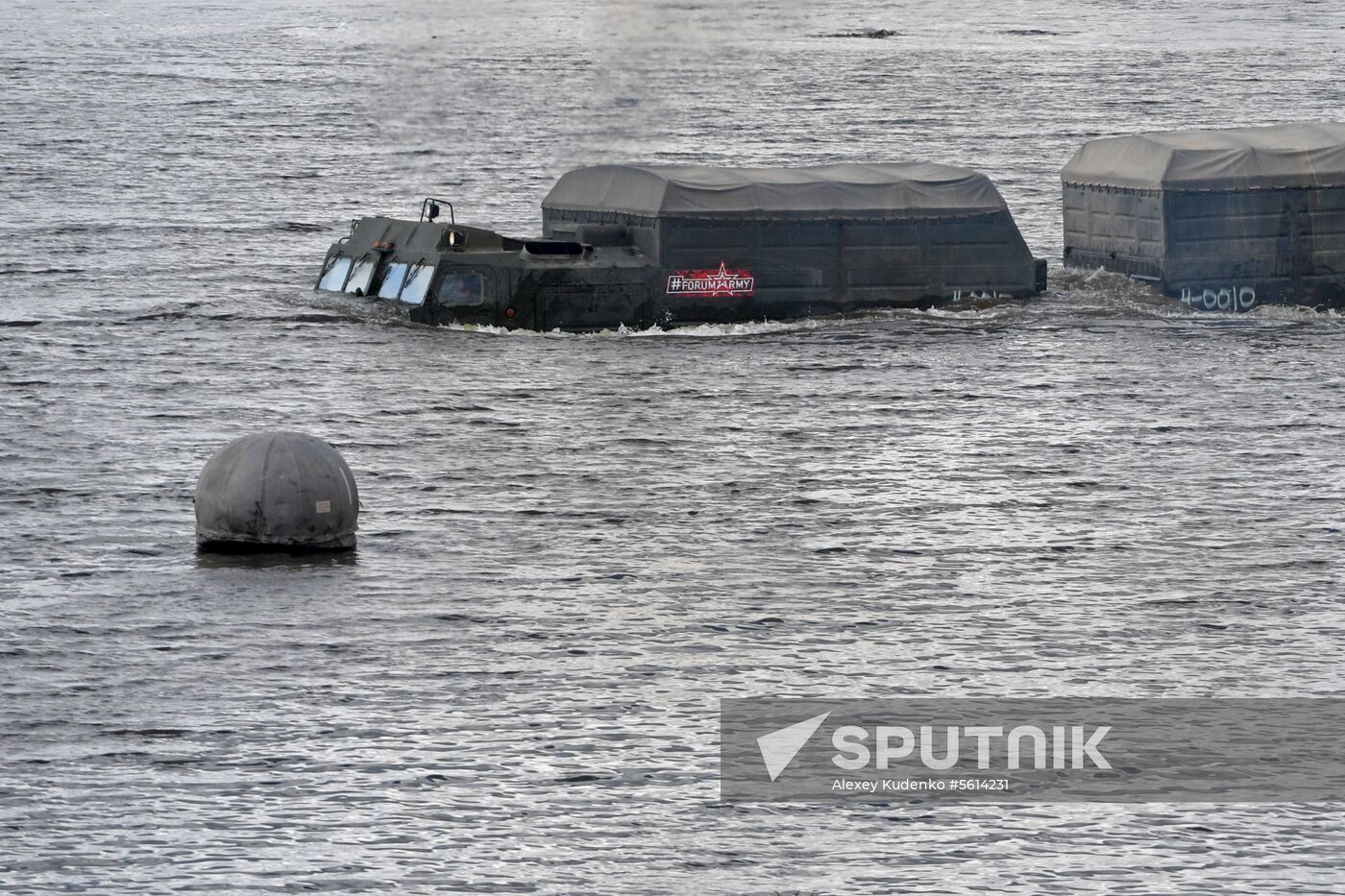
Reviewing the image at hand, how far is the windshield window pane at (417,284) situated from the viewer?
57906mm

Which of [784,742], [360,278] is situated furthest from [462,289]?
[784,742]

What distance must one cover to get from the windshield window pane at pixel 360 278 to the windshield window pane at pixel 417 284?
2206 mm

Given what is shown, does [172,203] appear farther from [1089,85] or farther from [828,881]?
[1089,85]

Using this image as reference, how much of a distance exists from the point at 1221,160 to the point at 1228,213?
1454 millimetres

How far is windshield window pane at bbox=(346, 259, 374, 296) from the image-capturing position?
6103 cm

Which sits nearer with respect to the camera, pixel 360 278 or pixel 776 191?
pixel 776 191

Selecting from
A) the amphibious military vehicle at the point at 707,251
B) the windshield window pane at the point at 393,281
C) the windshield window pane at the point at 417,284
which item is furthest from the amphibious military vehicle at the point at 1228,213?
the windshield window pane at the point at 393,281

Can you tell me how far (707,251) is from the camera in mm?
58344

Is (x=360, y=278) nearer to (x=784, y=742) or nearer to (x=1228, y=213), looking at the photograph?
(x=1228, y=213)

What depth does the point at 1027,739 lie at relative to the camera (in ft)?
90.5

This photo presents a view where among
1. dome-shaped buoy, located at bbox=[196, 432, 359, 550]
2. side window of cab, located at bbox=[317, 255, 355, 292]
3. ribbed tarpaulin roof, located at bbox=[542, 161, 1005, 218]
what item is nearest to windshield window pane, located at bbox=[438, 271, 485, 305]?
ribbed tarpaulin roof, located at bbox=[542, 161, 1005, 218]

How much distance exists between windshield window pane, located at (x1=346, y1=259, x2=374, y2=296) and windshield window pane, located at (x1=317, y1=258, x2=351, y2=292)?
48cm

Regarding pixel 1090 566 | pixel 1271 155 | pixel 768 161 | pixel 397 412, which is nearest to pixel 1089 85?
pixel 768 161

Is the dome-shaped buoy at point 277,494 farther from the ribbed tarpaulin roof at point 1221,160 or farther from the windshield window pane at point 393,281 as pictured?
the ribbed tarpaulin roof at point 1221,160
